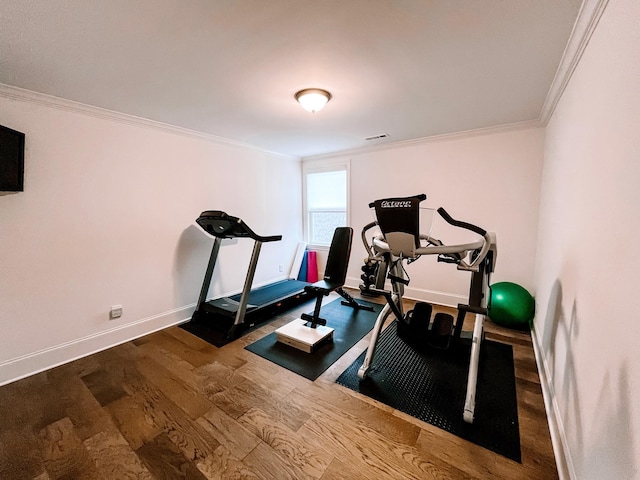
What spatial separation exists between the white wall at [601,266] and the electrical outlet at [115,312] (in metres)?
3.64

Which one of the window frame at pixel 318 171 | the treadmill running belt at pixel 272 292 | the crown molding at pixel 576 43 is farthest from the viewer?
the window frame at pixel 318 171

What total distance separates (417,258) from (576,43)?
1595mm

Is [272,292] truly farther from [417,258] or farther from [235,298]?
[417,258]

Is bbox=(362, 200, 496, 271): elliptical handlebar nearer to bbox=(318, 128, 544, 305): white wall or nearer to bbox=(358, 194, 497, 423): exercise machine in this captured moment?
bbox=(358, 194, 497, 423): exercise machine

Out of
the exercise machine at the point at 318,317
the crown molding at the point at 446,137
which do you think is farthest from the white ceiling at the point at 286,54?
the exercise machine at the point at 318,317

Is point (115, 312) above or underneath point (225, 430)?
above

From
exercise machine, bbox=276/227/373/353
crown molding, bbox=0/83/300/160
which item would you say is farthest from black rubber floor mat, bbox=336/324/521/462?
crown molding, bbox=0/83/300/160

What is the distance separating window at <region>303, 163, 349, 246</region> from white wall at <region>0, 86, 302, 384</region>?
1689 mm

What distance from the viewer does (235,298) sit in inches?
141

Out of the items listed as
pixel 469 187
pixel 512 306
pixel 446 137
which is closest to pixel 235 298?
pixel 512 306

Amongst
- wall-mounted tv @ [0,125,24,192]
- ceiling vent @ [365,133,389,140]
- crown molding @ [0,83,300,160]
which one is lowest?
wall-mounted tv @ [0,125,24,192]

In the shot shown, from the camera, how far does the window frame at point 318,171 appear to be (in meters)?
4.52

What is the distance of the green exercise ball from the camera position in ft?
9.53

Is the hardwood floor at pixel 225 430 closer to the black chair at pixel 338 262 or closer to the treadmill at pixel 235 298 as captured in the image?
the treadmill at pixel 235 298
